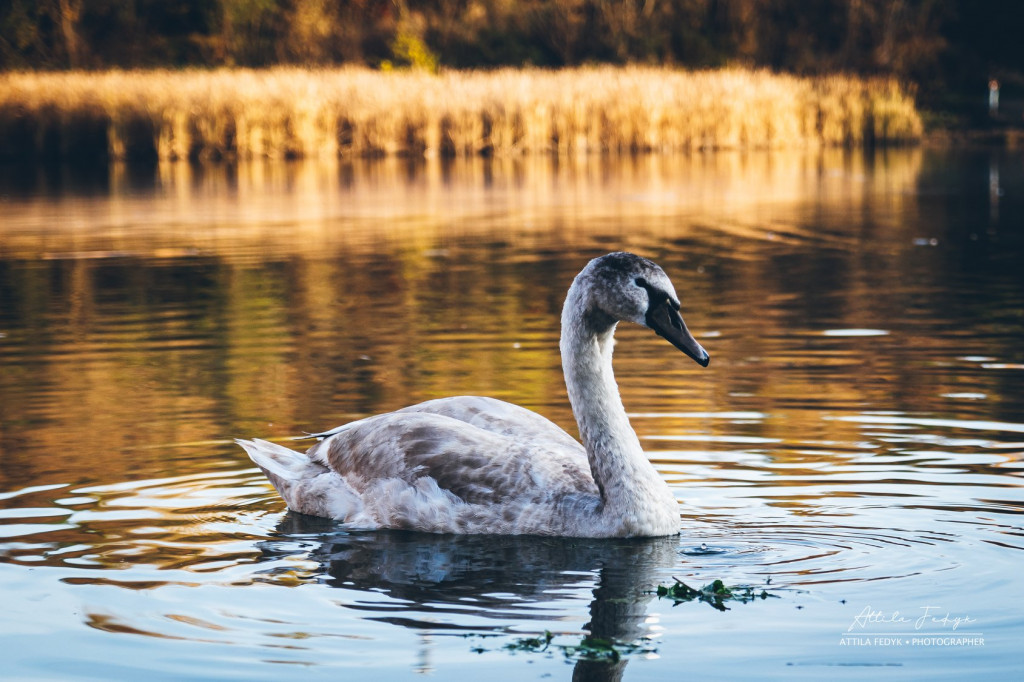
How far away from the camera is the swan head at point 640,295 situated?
694 cm

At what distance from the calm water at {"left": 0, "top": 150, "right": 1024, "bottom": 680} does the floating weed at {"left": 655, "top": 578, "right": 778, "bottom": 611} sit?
0.18ft

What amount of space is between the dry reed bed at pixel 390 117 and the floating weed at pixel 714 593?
34.7 metres

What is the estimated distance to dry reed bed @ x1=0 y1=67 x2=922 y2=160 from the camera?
40625mm

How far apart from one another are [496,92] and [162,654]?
36452 mm

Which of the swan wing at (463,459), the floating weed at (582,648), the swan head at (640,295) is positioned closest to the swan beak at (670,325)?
the swan head at (640,295)

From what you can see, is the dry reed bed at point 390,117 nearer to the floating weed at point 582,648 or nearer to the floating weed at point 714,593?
the floating weed at point 714,593

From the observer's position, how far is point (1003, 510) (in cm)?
732

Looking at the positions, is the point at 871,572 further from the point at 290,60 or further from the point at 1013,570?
the point at 290,60

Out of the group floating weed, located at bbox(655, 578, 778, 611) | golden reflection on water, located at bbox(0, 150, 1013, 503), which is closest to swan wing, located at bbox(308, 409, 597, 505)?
floating weed, located at bbox(655, 578, 778, 611)

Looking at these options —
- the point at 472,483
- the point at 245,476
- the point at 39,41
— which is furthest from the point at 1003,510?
the point at 39,41

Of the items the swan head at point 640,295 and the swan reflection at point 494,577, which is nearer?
the swan reflection at point 494,577

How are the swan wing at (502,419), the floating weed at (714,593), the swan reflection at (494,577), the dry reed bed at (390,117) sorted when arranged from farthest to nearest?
1. the dry reed bed at (390,117)
2. the swan wing at (502,419)
3. the floating weed at (714,593)
4. the swan reflection at (494,577)

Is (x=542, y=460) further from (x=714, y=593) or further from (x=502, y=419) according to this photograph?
(x=714, y=593)

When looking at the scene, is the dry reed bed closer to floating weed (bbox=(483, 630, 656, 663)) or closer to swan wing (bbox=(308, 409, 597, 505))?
swan wing (bbox=(308, 409, 597, 505))
